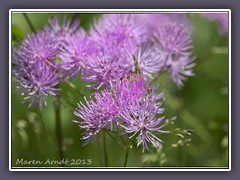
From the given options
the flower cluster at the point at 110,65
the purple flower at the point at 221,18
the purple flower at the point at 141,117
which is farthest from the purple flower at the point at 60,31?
the purple flower at the point at 221,18

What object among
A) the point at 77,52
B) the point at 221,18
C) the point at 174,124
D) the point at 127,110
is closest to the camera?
the point at 127,110

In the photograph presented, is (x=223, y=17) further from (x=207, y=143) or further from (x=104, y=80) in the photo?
(x=104, y=80)

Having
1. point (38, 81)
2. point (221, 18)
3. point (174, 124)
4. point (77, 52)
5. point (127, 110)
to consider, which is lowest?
point (174, 124)

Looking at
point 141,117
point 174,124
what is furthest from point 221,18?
point 141,117

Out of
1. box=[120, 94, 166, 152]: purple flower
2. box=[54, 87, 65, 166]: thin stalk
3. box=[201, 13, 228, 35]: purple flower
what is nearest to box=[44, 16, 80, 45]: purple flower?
box=[54, 87, 65, 166]: thin stalk

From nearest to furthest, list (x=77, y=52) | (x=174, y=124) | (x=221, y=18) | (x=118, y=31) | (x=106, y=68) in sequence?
(x=106, y=68) < (x=77, y=52) < (x=118, y=31) < (x=221, y=18) < (x=174, y=124)

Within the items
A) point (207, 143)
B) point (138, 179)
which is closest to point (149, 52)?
point (138, 179)

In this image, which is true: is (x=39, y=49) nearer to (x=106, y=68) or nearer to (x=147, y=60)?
(x=106, y=68)
